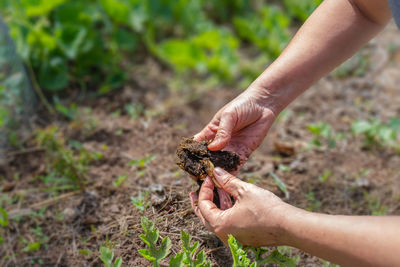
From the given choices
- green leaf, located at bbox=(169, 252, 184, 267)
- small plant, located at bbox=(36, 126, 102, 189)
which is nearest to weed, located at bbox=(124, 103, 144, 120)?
small plant, located at bbox=(36, 126, 102, 189)

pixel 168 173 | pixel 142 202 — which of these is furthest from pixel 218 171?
pixel 168 173

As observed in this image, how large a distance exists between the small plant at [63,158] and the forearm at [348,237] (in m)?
1.63

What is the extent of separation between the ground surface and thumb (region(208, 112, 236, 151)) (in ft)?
1.43

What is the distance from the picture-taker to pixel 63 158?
2768mm

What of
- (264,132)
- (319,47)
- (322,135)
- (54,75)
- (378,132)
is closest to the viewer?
(319,47)

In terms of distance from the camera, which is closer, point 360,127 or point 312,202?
point 312,202

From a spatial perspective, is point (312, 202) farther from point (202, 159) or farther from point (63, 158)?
point (63, 158)

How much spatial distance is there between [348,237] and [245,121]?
879mm

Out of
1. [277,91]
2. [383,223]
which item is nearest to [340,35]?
[277,91]

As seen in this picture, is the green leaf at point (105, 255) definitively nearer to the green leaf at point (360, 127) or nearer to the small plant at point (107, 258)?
the small plant at point (107, 258)

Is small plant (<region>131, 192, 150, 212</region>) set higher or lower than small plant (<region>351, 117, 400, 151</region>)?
lower

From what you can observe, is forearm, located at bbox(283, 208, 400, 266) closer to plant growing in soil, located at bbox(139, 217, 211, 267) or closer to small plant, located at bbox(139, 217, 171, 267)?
plant growing in soil, located at bbox(139, 217, 211, 267)

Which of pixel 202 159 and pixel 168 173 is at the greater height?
pixel 202 159

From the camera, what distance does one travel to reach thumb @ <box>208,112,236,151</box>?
1.96 m
